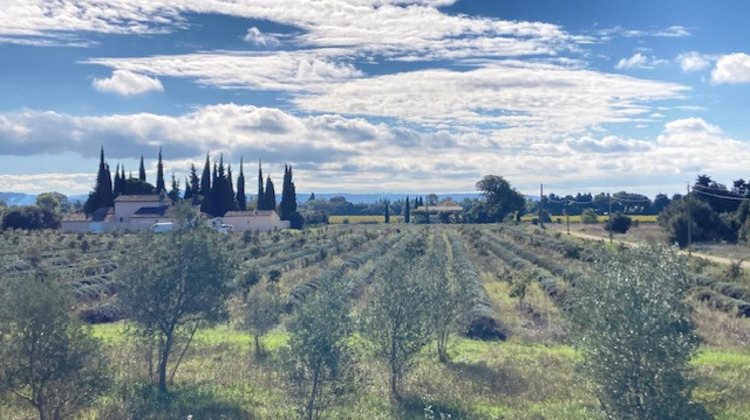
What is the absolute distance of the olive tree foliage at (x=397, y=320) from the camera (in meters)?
23.5

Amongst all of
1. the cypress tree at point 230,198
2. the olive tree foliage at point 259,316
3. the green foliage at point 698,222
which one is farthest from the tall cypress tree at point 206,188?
the olive tree foliage at point 259,316

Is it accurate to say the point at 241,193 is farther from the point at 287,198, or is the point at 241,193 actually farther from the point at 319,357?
the point at 319,357

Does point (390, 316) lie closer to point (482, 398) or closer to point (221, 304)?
point (482, 398)

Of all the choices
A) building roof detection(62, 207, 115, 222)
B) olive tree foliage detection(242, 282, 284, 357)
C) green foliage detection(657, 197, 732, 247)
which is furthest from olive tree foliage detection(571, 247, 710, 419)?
building roof detection(62, 207, 115, 222)

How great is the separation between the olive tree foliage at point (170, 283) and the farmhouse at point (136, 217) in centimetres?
8334

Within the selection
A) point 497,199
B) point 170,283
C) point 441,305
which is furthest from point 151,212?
point 441,305

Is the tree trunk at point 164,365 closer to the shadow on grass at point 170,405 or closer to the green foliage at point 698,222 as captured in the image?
the shadow on grass at point 170,405

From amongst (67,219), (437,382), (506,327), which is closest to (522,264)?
(506,327)

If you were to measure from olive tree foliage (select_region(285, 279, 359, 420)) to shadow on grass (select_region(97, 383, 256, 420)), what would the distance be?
2117 millimetres

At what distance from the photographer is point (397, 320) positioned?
23.9m

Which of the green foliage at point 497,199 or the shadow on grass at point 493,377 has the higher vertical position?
the green foliage at point 497,199

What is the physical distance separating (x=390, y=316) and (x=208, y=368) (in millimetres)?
7532

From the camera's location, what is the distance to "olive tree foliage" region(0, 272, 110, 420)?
18.2 m

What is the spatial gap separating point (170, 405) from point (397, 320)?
837cm
